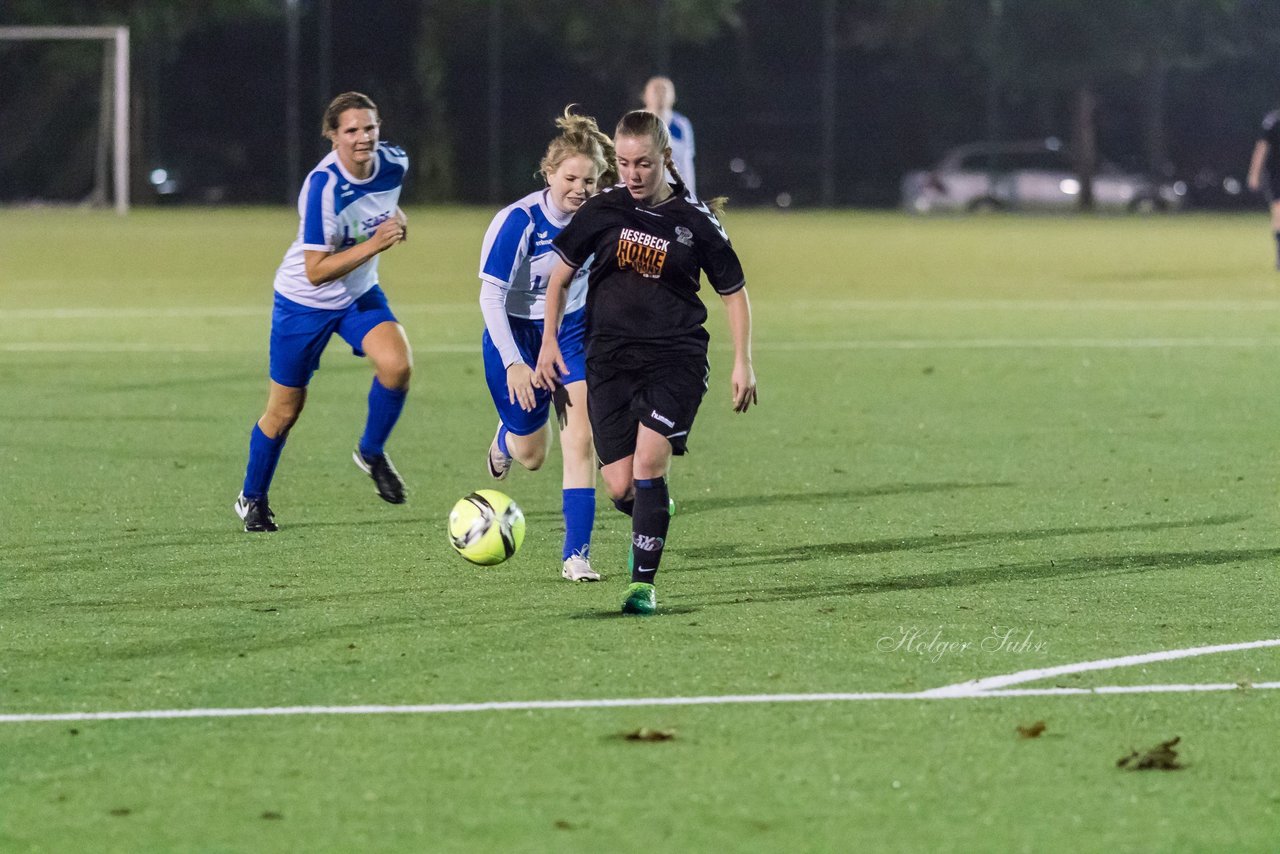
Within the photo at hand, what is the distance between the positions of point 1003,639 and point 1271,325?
43.8 ft

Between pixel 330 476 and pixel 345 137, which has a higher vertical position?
pixel 345 137

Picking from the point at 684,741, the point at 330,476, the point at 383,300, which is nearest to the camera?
the point at 684,741

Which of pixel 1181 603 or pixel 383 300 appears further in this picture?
pixel 383 300

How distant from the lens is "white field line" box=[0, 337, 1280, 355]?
1694 cm

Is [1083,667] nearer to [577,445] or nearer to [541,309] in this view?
[577,445]

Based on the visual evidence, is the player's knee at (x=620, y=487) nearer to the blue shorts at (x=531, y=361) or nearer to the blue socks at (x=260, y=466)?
the blue shorts at (x=531, y=361)

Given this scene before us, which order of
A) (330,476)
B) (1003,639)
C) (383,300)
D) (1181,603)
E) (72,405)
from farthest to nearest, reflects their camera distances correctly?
(72,405)
(330,476)
(383,300)
(1181,603)
(1003,639)

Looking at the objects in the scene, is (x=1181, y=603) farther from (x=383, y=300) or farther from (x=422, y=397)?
(x=422, y=397)

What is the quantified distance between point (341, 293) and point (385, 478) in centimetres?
84

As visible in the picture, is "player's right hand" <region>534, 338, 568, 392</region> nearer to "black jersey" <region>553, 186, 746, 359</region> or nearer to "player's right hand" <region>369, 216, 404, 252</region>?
"black jersey" <region>553, 186, 746, 359</region>

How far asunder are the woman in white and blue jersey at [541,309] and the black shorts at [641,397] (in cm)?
31

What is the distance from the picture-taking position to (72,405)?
13.2 m

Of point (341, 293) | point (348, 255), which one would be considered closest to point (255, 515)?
point (341, 293)

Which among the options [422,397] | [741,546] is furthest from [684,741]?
[422,397]
